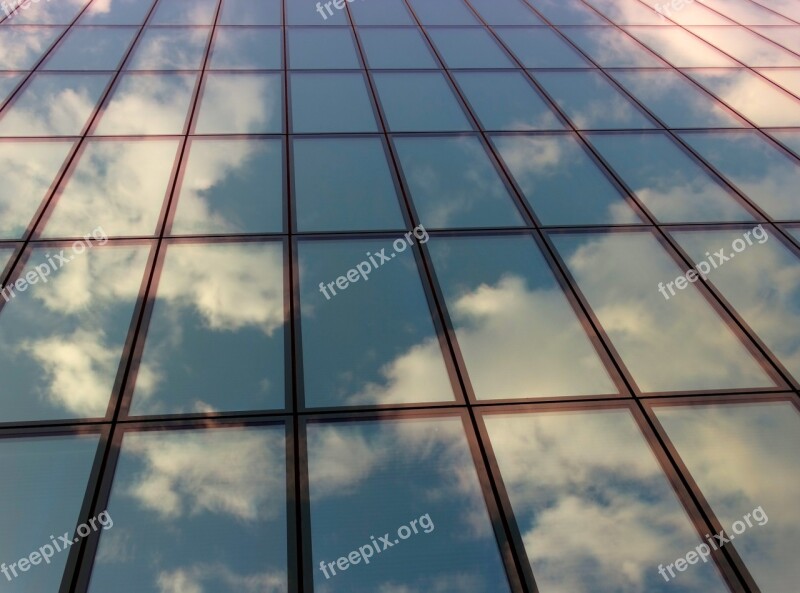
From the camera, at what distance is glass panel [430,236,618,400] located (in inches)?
306

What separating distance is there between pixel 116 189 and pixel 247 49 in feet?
19.7

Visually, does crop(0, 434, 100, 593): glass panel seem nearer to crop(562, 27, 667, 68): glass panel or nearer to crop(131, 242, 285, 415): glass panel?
crop(131, 242, 285, 415): glass panel

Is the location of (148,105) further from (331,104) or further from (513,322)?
(513,322)

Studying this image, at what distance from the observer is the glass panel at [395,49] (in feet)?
46.8

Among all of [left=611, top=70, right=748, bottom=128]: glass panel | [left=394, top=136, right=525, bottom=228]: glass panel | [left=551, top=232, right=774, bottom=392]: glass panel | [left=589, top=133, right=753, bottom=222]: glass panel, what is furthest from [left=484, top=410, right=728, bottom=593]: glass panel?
[left=611, top=70, right=748, bottom=128]: glass panel

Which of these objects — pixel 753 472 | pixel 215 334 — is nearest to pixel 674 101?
pixel 753 472

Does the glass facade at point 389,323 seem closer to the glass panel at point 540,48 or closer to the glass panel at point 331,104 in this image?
the glass panel at point 331,104

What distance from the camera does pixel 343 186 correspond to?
10516 mm

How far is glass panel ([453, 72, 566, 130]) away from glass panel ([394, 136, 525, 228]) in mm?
1119

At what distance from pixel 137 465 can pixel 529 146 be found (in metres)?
8.96

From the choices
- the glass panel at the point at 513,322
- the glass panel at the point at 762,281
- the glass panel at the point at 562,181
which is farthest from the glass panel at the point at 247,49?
the glass panel at the point at 762,281

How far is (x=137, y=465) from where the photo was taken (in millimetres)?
6621

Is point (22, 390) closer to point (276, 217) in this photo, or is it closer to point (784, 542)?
point (276, 217)

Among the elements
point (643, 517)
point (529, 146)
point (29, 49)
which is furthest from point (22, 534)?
point (29, 49)
